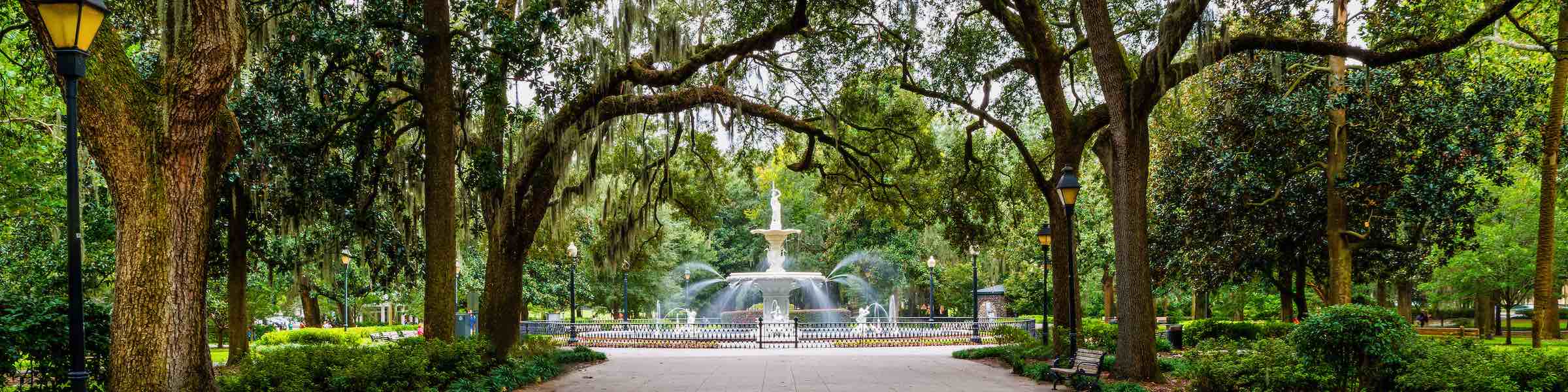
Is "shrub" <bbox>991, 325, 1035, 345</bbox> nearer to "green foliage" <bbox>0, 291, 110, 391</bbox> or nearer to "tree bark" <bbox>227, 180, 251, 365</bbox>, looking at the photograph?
"tree bark" <bbox>227, 180, 251, 365</bbox>

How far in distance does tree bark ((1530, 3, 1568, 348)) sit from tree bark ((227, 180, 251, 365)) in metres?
21.2

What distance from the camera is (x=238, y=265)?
15.0m

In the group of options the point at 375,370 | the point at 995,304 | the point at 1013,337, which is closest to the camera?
the point at 375,370

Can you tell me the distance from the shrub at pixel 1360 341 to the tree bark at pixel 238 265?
1397 centimetres

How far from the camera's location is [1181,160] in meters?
21.3

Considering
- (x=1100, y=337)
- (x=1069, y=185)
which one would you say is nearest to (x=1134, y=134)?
(x=1069, y=185)

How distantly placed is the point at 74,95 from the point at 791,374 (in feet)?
36.1

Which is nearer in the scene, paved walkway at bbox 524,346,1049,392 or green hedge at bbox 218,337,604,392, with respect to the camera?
green hedge at bbox 218,337,604,392

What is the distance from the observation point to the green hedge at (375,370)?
914cm

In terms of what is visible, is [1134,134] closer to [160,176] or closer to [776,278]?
[160,176]

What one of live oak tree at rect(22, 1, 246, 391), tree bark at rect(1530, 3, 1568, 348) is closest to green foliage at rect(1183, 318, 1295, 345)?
tree bark at rect(1530, 3, 1568, 348)

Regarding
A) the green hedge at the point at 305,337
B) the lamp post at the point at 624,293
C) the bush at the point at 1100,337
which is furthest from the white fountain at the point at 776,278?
the bush at the point at 1100,337

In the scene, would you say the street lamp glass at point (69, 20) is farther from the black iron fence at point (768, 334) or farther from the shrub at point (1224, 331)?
the shrub at point (1224, 331)

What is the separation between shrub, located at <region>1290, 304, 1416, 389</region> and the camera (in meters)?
8.88
